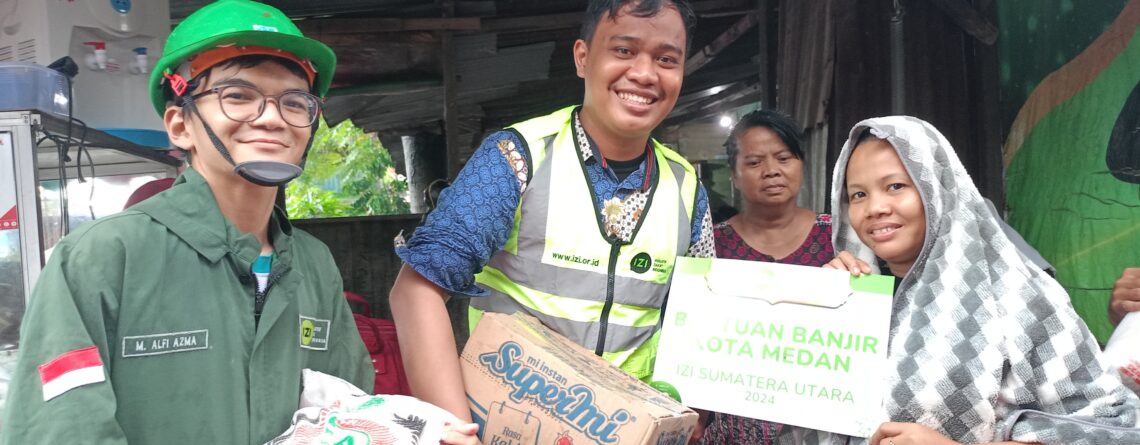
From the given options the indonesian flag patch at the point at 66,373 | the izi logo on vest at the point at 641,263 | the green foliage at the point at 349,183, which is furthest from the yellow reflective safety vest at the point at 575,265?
the green foliage at the point at 349,183

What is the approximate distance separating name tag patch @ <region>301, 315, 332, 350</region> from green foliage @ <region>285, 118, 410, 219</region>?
191 inches

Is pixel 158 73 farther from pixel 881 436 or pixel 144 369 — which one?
pixel 881 436

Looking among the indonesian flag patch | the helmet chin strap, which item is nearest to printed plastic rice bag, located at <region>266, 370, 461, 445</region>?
A: the indonesian flag patch

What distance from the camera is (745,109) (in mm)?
8086

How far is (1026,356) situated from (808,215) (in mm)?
1558

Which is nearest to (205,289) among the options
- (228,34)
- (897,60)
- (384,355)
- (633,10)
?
(228,34)

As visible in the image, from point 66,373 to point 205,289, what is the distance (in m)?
0.31

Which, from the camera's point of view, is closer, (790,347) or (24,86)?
(790,347)

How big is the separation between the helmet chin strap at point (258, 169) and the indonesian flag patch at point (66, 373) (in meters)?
0.47

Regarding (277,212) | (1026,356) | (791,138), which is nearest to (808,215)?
(791,138)

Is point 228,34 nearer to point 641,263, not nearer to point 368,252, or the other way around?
point 641,263

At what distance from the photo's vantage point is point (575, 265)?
83.3 inches

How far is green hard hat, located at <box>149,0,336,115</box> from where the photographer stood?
1.72 m

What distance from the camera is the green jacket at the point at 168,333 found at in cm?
142
